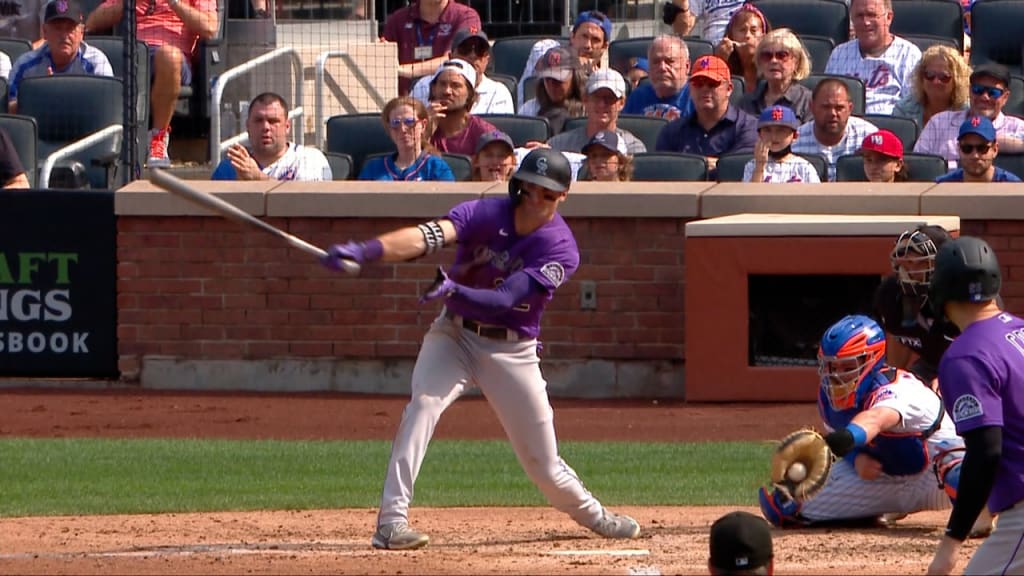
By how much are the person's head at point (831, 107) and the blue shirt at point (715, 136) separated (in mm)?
544

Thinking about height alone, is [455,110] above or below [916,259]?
above

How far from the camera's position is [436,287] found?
6430 millimetres

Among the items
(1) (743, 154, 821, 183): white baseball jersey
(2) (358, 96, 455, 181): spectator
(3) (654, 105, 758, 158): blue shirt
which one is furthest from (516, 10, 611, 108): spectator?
(1) (743, 154, 821, 183): white baseball jersey

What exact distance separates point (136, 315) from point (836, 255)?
491 centimetres

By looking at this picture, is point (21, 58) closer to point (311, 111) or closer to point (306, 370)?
point (311, 111)

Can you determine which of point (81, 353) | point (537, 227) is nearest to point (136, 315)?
point (81, 353)

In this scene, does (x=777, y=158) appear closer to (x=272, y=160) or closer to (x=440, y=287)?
(x=272, y=160)

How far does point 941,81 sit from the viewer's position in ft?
40.0

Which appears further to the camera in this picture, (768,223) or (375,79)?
(375,79)

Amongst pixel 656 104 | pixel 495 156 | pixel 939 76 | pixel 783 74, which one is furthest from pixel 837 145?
pixel 495 156

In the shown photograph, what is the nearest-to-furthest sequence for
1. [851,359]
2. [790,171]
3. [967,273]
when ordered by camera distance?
[967,273] → [851,359] → [790,171]

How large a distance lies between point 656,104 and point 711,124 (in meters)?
0.89

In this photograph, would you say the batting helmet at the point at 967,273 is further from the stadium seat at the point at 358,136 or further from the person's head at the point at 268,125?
the stadium seat at the point at 358,136

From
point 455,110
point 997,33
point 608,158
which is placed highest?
point 997,33
